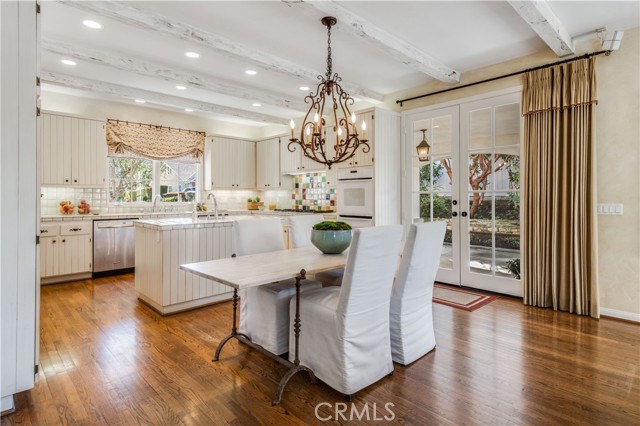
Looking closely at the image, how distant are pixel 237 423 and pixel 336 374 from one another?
0.58 m

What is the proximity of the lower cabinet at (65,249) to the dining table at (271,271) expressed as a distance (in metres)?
3.47

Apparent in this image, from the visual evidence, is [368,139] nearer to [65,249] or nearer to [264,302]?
[264,302]

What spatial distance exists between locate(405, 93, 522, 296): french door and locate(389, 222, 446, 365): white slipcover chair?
77.4 inches

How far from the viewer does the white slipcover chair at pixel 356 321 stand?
195 cm

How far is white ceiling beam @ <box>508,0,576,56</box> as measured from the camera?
8.54ft

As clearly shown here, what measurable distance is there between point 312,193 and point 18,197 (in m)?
4.75

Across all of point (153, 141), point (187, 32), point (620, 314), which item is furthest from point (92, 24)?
point (620, 314)

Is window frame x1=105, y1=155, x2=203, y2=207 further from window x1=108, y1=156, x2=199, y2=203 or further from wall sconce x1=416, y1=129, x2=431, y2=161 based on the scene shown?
wall sconce x1=416, y1=129, x2=431, y2=161

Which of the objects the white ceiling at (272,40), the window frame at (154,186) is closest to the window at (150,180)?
the window frame at (154,186)

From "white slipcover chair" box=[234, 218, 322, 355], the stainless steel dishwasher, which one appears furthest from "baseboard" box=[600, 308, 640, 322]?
the stainless steel dishwasher

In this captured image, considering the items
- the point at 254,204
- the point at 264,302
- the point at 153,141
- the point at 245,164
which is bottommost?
the point at 264,302

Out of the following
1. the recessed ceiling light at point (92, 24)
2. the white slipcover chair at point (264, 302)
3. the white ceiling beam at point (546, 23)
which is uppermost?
the recessed ceiling light at point (92, 24)

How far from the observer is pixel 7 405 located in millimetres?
1849

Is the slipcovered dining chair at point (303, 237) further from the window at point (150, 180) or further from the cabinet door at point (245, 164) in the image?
the window at point (150, 180)
